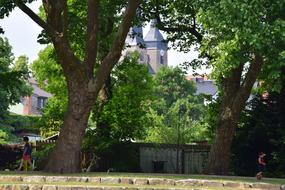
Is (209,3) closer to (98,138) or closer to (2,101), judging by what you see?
(98,138)

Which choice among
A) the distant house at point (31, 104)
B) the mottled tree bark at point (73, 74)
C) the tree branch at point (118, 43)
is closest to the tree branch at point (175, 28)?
the tree branch at point (118, 43)

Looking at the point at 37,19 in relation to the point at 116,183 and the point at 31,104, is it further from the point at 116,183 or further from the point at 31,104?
the point at 31,104

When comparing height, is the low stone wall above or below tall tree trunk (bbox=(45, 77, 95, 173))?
below

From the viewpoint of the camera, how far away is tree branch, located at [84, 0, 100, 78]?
2097 cm

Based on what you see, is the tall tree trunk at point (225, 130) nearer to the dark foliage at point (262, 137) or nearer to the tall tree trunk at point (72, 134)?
the dark foliage at point (262, 137)

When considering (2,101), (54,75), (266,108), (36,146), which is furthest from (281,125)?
(2,101)

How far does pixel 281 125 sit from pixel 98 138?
9624 mm

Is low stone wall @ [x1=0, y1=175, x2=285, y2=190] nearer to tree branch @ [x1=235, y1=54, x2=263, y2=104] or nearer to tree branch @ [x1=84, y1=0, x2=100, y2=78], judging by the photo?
tree branch @ [x1=84, y1=0, x2=100, y2=78]

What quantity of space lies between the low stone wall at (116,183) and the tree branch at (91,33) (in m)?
5.10

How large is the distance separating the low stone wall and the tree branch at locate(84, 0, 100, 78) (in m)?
5.10

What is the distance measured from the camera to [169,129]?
57.7 m

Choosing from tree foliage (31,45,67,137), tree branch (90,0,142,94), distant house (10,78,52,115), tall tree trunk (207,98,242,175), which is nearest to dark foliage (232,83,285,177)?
tall tree trunk (207,98,242,175)

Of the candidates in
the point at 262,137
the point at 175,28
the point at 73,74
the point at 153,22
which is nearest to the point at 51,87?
the point at 153,22

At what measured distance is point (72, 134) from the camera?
20.5 m
